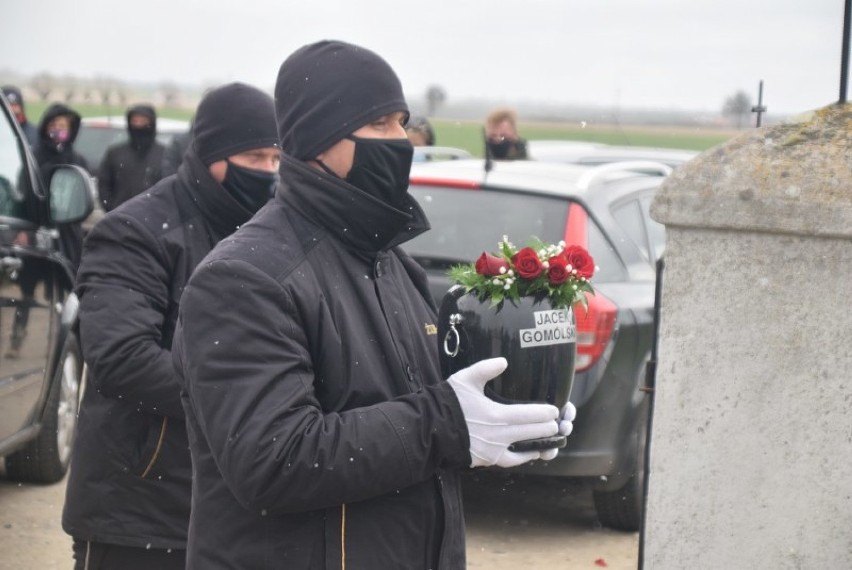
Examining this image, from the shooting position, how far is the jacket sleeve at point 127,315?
347 cm

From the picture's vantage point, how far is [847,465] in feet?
9.68

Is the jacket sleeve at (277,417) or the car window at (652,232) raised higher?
the jacket sleeve at (277,417)

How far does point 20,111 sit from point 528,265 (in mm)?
9993

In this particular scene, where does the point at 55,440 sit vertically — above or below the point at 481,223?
below

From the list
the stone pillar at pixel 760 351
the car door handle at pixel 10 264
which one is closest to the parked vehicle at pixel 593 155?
the car door handle at pixel 10 264

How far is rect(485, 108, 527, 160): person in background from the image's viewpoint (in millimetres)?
10750

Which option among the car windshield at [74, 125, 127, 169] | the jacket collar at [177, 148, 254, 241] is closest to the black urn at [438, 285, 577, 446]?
the jacket collar at [177, 148, 254, 241]

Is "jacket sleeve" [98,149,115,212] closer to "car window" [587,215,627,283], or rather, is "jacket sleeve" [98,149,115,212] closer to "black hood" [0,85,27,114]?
"black hood" [0,85,27,114]

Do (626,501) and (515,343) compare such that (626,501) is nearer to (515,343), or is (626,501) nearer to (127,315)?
(127,315)

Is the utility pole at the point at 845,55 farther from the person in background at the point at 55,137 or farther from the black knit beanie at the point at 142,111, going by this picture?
the black knit beanie at the point at 142,111

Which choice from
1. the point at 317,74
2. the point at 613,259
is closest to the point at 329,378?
the point at 317,74

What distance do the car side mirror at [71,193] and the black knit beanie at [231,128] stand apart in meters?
1.59

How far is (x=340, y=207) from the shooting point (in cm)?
247

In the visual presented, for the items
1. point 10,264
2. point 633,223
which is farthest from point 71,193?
point 633,223
